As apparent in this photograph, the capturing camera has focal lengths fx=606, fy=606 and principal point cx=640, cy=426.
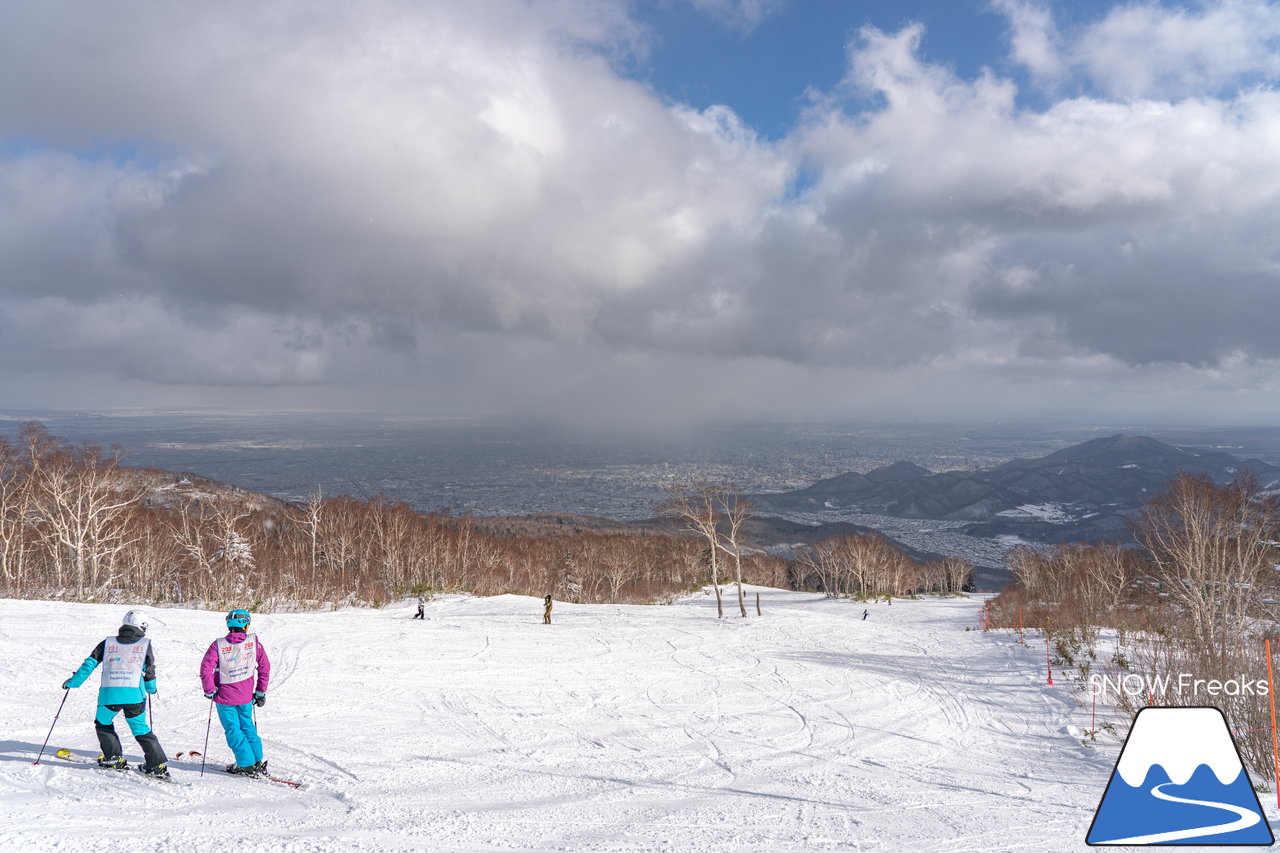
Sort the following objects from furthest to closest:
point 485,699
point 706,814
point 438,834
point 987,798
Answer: point 485,699 < point 987,798 < point 706,814 < point 438,834

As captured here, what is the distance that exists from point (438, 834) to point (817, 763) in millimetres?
5989

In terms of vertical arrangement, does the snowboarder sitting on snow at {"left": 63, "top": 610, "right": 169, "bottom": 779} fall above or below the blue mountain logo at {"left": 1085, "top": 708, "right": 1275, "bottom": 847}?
above

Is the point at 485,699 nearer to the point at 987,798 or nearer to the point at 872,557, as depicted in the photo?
the point at 987,798

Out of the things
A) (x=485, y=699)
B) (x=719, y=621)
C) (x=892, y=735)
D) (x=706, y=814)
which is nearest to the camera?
(x=706, y=814)

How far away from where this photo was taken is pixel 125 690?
7117mm

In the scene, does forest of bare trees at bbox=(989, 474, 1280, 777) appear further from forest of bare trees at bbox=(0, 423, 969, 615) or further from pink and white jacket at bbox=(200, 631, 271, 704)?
forest of bare trees at bbox=(0, 423, 969, 615)

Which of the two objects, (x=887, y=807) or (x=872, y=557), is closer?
(x=887, y=807)

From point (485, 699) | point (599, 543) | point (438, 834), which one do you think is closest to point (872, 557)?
point (599, 543)

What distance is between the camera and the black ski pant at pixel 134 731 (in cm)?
707

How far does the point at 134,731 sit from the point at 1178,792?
11399 mm

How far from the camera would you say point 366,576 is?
51750 mm

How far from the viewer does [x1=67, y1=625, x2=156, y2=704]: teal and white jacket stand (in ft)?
23.2

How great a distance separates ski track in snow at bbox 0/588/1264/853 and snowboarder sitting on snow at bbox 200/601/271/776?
412 mm

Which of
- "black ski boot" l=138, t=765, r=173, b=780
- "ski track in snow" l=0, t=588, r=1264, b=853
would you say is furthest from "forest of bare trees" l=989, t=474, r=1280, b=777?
"black ski boot" l=138, t=765, r=173, b=780
